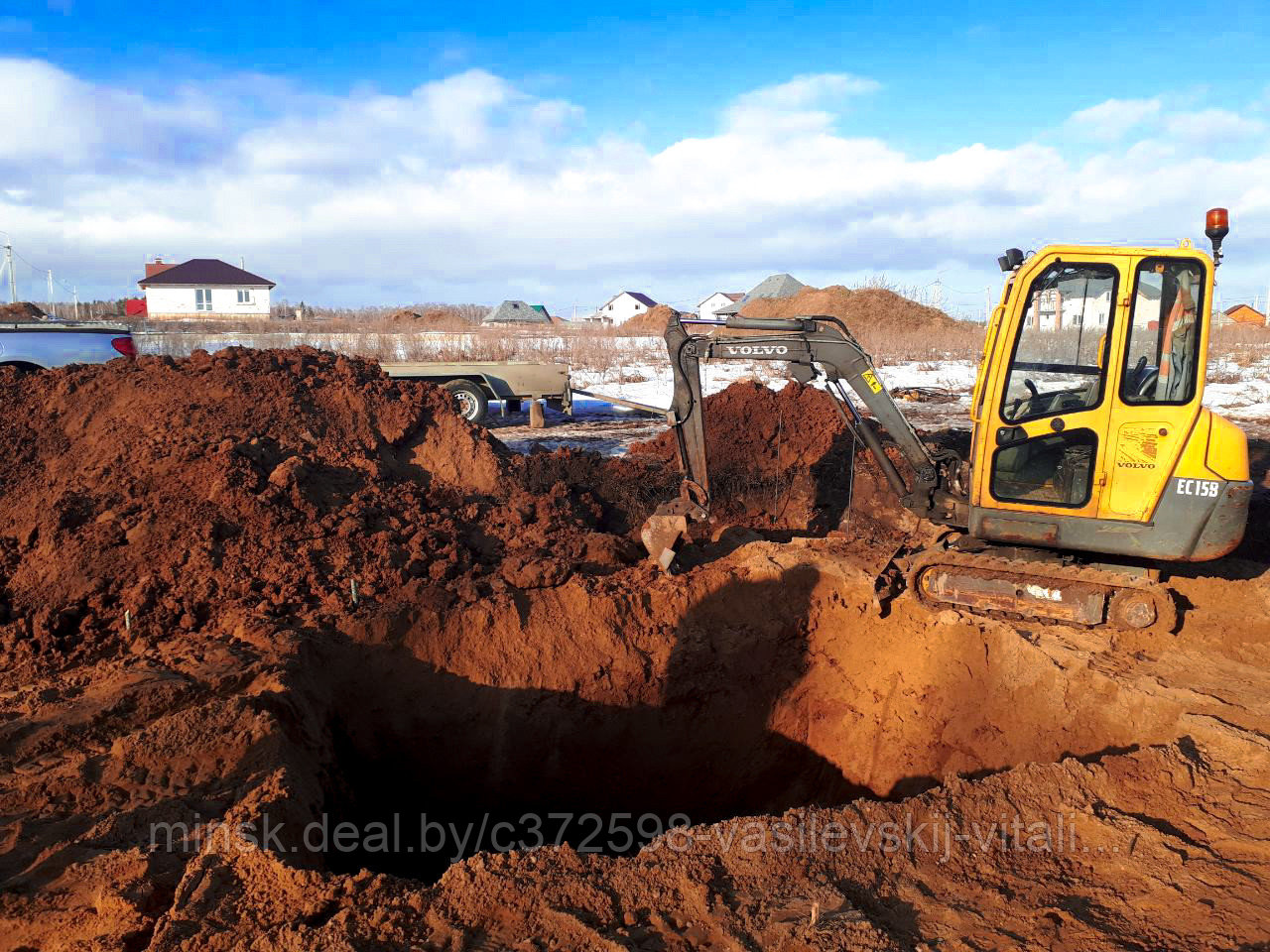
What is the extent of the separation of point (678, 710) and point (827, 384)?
121 inches

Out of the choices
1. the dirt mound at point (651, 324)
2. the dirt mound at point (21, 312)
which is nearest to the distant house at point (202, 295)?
the dirt mound at point (21, 312)

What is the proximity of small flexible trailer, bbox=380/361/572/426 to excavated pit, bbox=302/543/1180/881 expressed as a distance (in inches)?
315

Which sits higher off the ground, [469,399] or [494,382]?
[494,382]

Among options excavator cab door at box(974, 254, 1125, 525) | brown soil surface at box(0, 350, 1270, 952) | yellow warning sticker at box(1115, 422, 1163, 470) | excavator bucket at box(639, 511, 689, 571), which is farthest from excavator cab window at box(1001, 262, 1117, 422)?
excavator bucket at box(639, 511, 689, 571)

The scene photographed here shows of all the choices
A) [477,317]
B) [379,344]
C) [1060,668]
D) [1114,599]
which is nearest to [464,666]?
[1060,668]

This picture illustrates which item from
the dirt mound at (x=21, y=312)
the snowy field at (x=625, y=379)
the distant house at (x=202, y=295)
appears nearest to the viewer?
the snowy field at (x=625, y=379)

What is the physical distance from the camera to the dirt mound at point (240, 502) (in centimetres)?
607

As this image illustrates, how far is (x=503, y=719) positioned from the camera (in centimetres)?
604

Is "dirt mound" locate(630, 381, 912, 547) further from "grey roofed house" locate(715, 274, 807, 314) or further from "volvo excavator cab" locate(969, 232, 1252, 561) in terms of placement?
"grey roofed house" locate(715, 274, 807, 314)

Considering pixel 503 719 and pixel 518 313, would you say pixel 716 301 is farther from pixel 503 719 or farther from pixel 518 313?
pixel 503 719

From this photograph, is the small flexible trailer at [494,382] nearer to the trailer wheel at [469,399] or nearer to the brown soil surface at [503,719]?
the trailer wheel at [469,399]

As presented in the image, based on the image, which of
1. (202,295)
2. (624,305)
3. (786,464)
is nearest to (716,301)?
(624,305)

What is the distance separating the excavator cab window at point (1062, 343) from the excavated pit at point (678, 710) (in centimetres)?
169

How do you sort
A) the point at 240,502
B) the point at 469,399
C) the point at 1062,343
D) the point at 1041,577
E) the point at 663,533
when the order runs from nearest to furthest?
the point at 1062,343
the point at 1041,577
the point at 240,502
the point at 663,533
the point at 469,399
